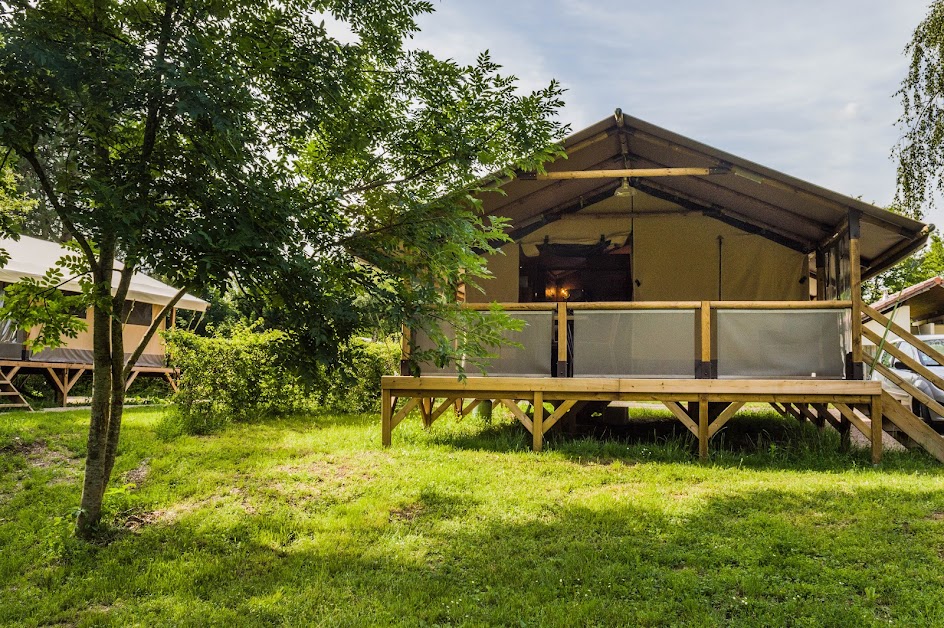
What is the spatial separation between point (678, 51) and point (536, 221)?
3.37 meters

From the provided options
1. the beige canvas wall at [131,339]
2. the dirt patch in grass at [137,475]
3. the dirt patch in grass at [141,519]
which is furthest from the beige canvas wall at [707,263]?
the beige canvas wall at [131,339]

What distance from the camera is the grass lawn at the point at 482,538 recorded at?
14.3 ft

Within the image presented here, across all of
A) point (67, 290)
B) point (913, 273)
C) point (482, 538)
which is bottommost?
point (482, 538)

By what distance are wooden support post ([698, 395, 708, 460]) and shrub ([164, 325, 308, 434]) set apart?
5.99 meters

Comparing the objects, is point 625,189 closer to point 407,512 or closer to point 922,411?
point 922,411

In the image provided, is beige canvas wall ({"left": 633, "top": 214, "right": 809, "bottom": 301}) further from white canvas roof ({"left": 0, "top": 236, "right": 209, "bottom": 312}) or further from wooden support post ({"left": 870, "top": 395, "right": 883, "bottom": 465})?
white canvas roof ({"left": 0, "top": 236, "right": 209, "bottom": 312})

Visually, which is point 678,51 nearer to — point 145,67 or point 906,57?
point 906,57

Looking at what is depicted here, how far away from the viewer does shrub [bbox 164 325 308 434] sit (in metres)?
10.8

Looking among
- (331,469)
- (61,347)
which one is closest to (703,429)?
(331,469)

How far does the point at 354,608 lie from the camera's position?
14.5 feet

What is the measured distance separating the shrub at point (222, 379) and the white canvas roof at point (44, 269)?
8.33ft

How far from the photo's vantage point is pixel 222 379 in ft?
36.7

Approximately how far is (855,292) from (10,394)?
13.4 m

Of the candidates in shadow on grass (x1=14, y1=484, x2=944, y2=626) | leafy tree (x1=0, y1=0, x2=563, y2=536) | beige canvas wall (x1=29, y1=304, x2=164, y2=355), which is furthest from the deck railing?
beige canvas wall (x1=29, y1=304, x2=164, y2=355)
